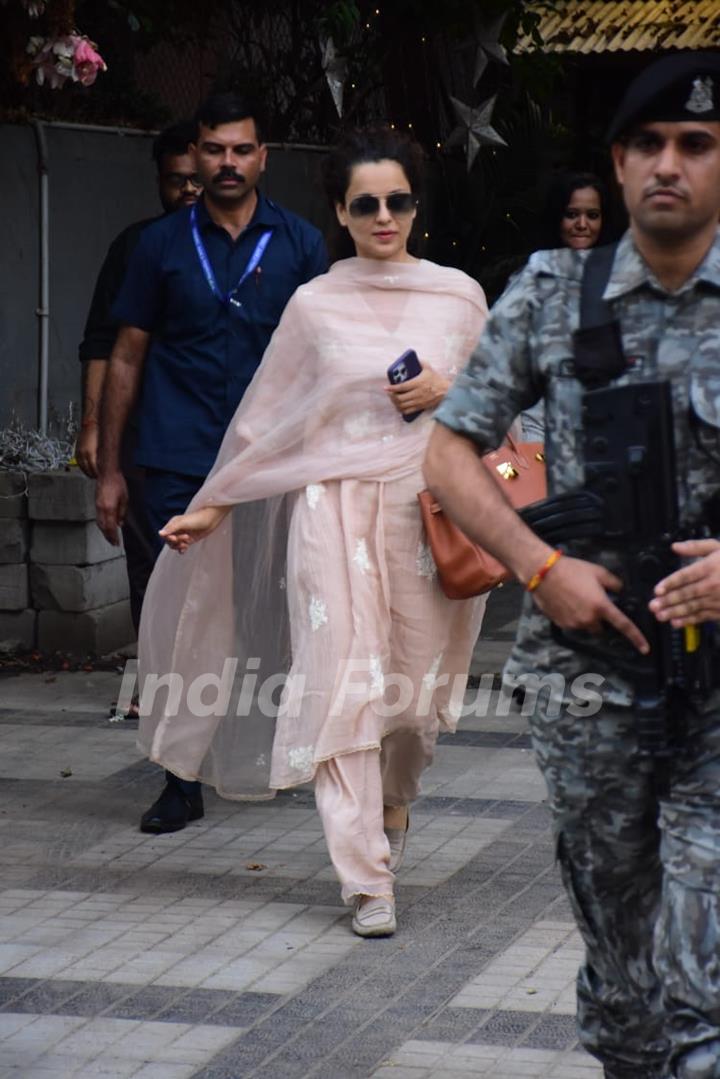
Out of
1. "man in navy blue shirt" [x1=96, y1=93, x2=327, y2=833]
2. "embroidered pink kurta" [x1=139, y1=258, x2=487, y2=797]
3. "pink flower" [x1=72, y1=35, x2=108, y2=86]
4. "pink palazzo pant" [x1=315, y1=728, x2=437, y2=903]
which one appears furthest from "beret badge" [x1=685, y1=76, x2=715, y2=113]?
"pink flower" [x1=72, y1=35, x2=108, y2=86]

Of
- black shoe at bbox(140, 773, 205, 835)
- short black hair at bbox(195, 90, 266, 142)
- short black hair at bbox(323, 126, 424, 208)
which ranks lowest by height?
black shoe at bbox(140, 773, 205, 835)

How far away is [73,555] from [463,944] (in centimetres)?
401

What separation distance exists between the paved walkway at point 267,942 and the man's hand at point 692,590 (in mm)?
1341

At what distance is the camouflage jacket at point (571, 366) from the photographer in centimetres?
337

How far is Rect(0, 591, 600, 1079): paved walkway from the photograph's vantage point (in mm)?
4410

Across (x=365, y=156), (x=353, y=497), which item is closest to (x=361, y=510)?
(x=353, y=497)

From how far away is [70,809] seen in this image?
21.6 feet

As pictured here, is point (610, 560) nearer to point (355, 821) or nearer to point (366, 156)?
point (355, 821)

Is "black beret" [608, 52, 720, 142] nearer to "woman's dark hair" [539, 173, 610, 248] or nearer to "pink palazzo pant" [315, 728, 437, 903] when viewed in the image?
"pink palazzo pant" [315, 728, 437, 903]

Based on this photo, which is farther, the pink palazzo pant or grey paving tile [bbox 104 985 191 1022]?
the pink palazzo pant

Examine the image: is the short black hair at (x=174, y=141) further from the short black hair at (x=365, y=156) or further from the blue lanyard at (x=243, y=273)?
the short black hair at (x=365, y=156)

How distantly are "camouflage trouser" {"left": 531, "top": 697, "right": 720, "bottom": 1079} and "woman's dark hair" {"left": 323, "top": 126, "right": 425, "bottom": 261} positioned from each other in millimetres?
2378

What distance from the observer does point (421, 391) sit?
5.41 metres

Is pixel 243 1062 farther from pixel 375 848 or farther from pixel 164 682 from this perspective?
pixel 164 682
